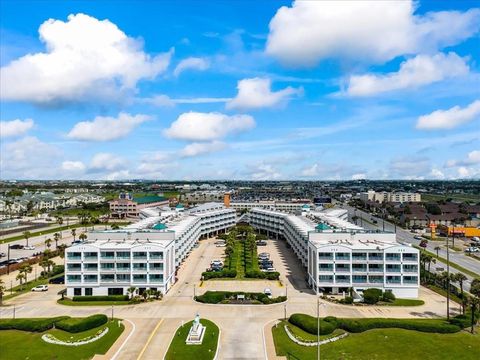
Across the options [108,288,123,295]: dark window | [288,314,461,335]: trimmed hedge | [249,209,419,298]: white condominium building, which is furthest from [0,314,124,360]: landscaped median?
[249,209,419,298]: white condominium building

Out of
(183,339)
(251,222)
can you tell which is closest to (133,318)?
(183,339)

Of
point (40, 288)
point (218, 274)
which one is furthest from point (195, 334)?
point (40, 288)

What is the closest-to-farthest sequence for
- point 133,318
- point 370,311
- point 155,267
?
1. point 133,318
2. point 370,311
3. point 155,267

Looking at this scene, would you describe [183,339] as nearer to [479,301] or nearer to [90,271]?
[90,271]

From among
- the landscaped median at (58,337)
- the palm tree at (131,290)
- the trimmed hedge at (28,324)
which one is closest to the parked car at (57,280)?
the palm tree at (131,290)

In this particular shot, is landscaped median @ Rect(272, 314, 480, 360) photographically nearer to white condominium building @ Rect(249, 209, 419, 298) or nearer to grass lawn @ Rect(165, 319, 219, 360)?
grass lawn @ Rect(165, 319, 219, 360)

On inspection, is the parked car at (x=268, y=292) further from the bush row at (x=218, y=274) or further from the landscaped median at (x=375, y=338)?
the bush row at (x=218, y=274)

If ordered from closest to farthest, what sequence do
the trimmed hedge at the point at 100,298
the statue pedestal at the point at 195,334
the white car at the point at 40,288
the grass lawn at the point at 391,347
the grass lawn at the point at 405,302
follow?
1. the grass lawn at the point at 391,347
2. the statue pedestal at the point at 195,334
3. the grass lawn at the point at 405,302
4. the trimmed hedge at the point at 100,298
5. the white car at the point at 40,288
